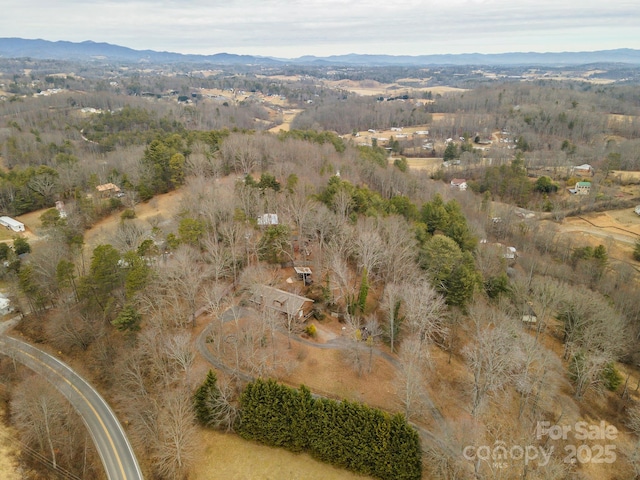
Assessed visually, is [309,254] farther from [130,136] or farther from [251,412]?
[130,136]

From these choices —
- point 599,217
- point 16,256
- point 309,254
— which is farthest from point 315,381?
point 599,217

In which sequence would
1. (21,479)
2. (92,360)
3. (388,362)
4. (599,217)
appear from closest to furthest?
(21,479), (388,362), (92,360), (599,217)

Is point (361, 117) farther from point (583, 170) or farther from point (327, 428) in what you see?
point (327, 428)

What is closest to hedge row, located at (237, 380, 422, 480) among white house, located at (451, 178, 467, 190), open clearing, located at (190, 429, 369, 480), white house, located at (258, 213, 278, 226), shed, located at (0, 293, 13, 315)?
open clearing, located at (190, 429, 369, 480)

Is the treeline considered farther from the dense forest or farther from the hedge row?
the hedge row

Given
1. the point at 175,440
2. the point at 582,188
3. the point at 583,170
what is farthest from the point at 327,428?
the point at 583,170

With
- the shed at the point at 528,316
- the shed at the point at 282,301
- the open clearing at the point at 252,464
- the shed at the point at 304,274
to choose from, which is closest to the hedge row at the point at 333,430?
the open clearing at the point at 252,464
